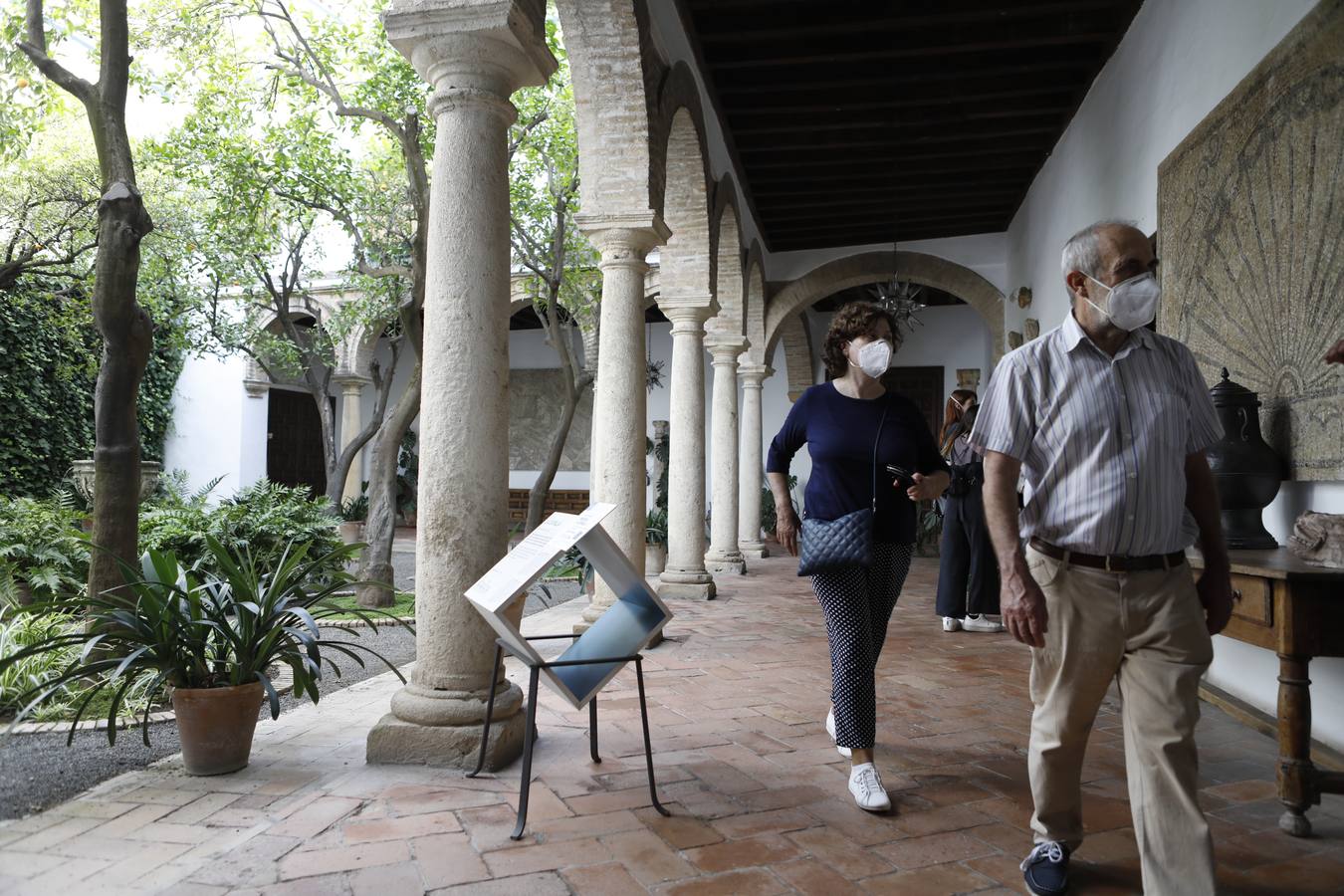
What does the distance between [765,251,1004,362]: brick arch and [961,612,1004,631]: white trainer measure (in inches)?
238

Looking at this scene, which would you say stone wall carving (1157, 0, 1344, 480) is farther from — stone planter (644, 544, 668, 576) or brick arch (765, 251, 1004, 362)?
brick arch (765, 251, 1004, 362)

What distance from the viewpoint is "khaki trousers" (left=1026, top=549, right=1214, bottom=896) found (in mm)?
1994

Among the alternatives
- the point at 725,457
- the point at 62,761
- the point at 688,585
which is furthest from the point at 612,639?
the point at 725,457

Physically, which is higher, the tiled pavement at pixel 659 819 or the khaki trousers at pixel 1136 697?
the khaki trousers at pixel 1136 697

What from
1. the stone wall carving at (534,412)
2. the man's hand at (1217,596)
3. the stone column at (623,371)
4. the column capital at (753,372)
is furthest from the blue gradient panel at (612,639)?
the stone wall carving at (534,412)

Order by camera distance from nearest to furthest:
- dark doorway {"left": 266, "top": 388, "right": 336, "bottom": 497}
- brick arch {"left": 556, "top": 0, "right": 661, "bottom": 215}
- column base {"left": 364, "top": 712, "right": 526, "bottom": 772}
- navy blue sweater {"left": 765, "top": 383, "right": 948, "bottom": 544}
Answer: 1. navy blue sweater {"left": 765, "top": 383, "right": 948, "bottom": 544}
2. column base {"left": 364, "top": 712, "right": 526, "bottom": 772}
3. brick arch {"left": 556, "top": 0, "right": 661, "bottom": 215}
4. dark doorway {"left": 266, "top": 388, "right": 336, "bottom": 497}

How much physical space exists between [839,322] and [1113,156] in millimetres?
4786

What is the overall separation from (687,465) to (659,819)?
5.55 metres

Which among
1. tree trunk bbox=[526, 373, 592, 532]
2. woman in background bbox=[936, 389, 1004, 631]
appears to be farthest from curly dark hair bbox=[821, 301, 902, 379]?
tree trunk bbox=[526, 373, 592, 532]

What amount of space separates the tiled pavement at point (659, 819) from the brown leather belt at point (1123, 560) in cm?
84

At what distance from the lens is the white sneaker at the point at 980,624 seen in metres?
6.28

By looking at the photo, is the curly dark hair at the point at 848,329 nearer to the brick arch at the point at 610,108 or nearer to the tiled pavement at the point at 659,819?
the tiled pavement at the point at 659,819

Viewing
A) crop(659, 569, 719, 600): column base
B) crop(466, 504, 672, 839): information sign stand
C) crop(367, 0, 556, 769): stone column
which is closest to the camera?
crop(466, 504, 672, 839): information sign stand

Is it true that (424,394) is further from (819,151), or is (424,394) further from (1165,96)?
(819,151)
